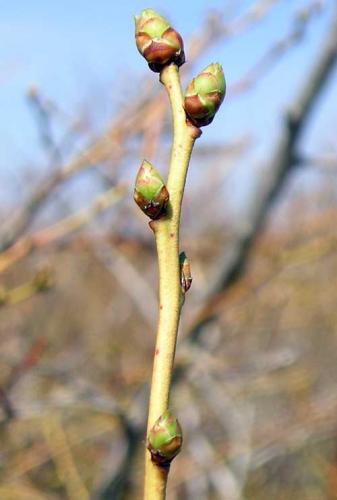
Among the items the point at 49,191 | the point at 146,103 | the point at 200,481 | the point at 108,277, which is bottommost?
the point at 200,481

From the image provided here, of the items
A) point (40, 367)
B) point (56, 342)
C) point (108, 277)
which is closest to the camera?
point (40, 367)

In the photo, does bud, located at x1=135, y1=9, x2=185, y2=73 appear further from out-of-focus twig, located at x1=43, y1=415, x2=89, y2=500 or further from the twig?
out-of-focus twig, located at x1=43, y1=415, x2=89, y2=500

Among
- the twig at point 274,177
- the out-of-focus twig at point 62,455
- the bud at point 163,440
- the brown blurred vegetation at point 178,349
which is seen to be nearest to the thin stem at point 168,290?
the bud at point 163,440

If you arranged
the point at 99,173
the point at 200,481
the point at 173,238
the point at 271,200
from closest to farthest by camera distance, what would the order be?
the point at 173,238, the point at 99,173, the point at 271,200, the point at 200,481

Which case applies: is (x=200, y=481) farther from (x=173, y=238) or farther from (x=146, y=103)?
(x=173, y=238)

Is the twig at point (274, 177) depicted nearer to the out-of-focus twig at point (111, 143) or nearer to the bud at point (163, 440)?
the out-of-focus twig at point (111, 143)

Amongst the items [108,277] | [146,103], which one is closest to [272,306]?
[146,103]

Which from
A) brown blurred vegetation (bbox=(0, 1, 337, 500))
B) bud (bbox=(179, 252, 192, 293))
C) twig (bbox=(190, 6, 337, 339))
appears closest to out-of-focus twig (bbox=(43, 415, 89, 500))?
brown blurred vegetation (bbox=(0, 1, 337, 500))
